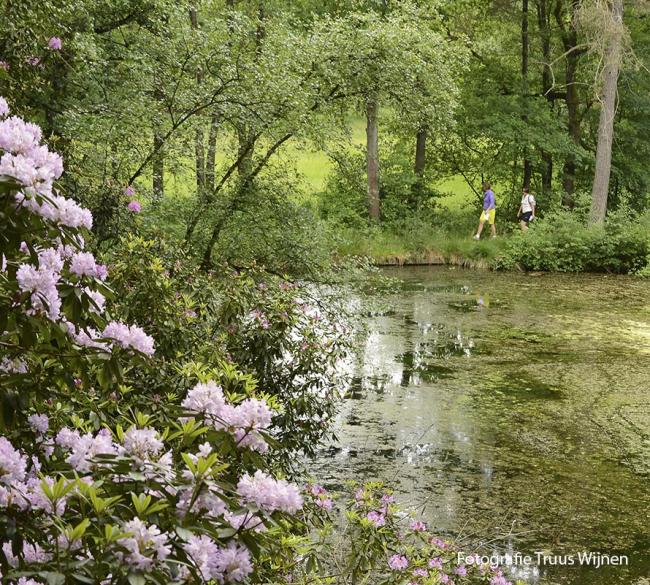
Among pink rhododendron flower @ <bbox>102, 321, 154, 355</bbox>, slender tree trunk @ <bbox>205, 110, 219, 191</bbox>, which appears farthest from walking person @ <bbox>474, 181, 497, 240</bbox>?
pink rhododendron flower @ <bbox>102, 321, 154, 355</bbox>

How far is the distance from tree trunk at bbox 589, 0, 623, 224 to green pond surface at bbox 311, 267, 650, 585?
7.21m

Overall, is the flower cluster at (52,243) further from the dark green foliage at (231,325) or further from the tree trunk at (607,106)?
the tree trunk at (607,106)

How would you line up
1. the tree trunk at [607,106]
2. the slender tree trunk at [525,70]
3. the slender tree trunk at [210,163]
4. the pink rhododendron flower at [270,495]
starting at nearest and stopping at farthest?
the pink rhododendron flower at [270,495]
the slender tree trunk at [210,163]
the tree trunk at [607,106]
the slender tree trunk at [525,70]

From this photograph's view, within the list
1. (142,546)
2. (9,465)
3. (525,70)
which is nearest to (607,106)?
(525,70)

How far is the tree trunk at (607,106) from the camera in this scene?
18797 mm

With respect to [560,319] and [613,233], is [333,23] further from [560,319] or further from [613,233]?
[613,233]

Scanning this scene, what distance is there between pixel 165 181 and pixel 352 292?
236cm

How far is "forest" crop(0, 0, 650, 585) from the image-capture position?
1726 millimetres

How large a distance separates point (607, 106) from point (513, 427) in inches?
565

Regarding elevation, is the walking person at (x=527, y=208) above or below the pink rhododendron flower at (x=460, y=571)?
above

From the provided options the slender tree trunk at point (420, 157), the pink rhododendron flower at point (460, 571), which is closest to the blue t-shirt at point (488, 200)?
the slender tree trunk at point (420, 157)

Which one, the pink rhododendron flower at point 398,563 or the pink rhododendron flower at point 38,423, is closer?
the pink rhododendron flower at point 38,423

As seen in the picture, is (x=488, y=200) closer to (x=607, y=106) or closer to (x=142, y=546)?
(x=607, y=106)

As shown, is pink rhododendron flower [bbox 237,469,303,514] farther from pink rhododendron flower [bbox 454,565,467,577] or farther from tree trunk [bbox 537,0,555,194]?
tree trunk [bbox 537,0,555,194]
